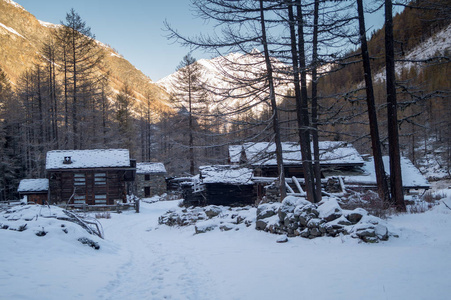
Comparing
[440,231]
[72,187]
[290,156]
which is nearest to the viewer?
[440,231]

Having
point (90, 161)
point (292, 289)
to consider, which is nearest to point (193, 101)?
point (90, 161)

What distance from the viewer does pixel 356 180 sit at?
2080cm

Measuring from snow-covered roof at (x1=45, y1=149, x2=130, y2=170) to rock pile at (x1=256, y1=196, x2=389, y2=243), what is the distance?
1907cm

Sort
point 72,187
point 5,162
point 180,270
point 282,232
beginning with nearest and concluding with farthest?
point 180,270, point 282,232, point 72,187, point 5,162

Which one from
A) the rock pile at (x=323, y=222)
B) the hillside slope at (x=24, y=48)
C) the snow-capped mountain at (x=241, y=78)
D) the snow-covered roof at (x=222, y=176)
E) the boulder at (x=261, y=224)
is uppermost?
the hillside slope at (x=24, y=48)

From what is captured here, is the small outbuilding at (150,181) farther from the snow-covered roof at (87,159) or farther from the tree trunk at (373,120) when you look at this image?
the tree trunk at (373,120)

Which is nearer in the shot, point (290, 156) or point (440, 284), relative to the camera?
point (440, 284)

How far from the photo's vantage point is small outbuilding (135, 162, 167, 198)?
1570 inches

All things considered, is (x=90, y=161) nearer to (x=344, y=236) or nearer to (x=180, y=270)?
(x=180, y=270)

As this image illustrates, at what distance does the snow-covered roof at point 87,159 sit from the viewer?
25.0 m

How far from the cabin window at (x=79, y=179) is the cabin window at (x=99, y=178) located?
1007 mm

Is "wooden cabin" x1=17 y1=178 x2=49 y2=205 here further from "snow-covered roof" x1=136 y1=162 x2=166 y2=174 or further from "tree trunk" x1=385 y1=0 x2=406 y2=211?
"tree trunk" x1=385 y1=0 x2=406 y2=211

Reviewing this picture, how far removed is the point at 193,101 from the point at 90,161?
12.9m

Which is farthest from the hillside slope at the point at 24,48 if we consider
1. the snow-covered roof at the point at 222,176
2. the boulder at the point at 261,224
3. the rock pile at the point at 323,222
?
the rock pile at the point at 323,222
